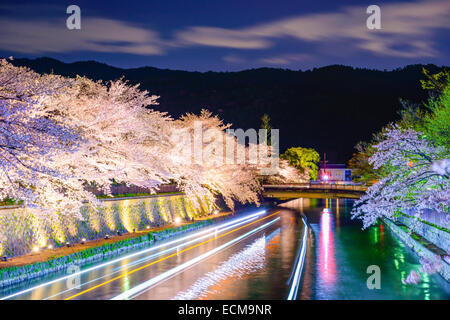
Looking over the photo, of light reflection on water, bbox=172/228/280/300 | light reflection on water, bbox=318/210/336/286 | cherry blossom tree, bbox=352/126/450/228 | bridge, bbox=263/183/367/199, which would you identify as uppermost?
cherry blossom tree, bbox=352/126/450/228

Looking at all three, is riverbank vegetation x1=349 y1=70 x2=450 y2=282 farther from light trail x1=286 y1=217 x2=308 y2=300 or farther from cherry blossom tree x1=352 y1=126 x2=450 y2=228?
light trail x1=286 y1=217 x2=308 y2=300

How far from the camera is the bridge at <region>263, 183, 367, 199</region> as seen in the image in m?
72.3

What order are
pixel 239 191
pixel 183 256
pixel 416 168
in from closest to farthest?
pixel 416 168
pixel 183 256
pixel 239 191

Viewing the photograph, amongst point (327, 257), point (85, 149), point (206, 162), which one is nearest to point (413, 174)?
point (327, 257)

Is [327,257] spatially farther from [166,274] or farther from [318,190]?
[318,190]

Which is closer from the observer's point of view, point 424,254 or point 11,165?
point 11,165

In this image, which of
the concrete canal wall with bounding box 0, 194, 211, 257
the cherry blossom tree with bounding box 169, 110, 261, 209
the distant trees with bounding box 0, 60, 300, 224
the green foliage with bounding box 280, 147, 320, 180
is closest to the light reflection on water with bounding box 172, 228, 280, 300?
the distant trees with bounding box 0, 60, 300, 224

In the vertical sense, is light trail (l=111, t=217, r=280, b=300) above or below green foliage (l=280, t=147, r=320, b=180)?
below

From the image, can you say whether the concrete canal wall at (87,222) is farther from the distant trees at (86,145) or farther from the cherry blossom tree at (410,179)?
the cherry blossom tree at (410,179)

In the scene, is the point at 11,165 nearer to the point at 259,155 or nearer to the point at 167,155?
the point at 167,155
